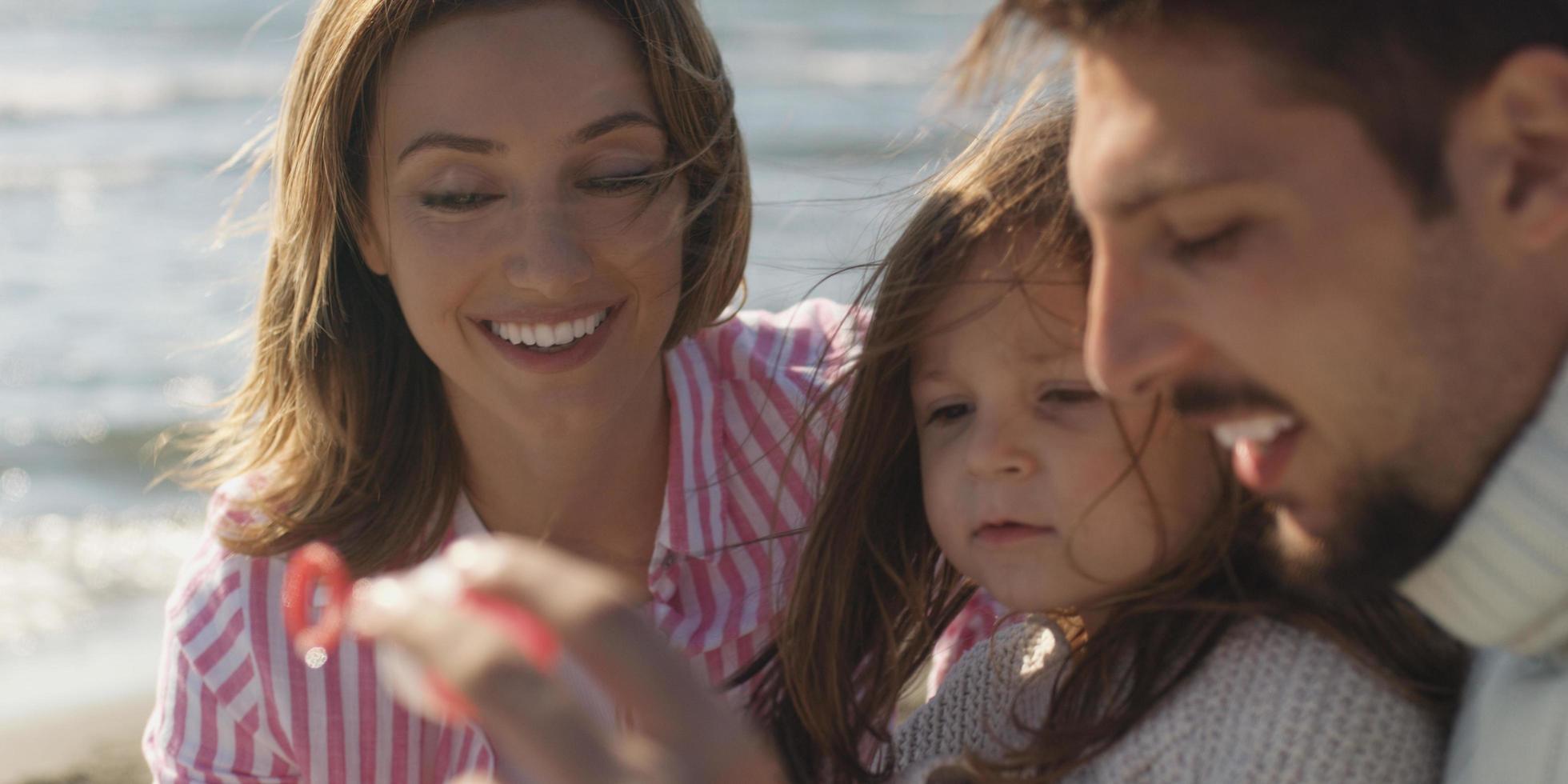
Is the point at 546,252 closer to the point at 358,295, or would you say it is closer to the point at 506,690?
the point at 358,295

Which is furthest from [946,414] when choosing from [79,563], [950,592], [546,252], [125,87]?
[125,87]

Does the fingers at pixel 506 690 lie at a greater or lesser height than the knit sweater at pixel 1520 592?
greater

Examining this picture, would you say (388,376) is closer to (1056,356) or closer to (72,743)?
(1056,356)

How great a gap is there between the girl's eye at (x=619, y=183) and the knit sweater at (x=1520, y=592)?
64.4 inches

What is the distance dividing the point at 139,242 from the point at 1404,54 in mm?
8986

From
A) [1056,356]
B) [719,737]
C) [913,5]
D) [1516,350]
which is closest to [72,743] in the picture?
[1056,356]

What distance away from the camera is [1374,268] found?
1595mm

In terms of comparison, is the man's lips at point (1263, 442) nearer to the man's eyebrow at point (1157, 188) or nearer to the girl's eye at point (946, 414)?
the man's eyebrow at point (1157, 188)

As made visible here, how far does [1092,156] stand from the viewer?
1.73m

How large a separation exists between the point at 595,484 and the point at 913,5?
720 inches

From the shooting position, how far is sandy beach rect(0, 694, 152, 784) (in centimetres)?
455

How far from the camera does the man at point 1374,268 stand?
1562 mm

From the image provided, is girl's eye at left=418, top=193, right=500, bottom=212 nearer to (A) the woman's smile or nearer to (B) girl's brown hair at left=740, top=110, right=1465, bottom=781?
(A) the woman's smile

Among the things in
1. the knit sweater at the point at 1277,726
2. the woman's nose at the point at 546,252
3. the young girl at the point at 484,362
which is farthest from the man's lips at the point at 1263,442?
the woman's nose at the point at 546,252
